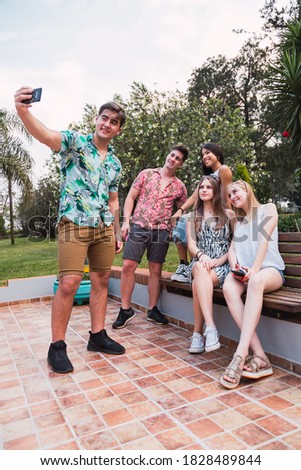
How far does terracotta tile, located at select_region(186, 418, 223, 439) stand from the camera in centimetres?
158

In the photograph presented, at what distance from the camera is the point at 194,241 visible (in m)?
2.81

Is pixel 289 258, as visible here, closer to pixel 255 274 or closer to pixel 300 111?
pixel 255 274

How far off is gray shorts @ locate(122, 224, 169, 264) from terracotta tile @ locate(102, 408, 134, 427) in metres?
1.62

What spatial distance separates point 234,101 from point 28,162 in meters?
12.5

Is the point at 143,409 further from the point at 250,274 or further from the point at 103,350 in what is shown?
the point at 250,274

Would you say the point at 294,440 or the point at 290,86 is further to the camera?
the point at 290,86

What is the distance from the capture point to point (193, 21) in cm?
752

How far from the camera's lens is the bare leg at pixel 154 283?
3344 millimetres

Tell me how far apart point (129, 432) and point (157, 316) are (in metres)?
1.76

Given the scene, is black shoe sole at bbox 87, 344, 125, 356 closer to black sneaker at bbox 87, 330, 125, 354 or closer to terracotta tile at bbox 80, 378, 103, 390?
black sneaker at bbox 87, 330, 125, 354

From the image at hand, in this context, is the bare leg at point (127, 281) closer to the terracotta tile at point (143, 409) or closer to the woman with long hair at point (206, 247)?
the woman with long hair at point (206, 247)

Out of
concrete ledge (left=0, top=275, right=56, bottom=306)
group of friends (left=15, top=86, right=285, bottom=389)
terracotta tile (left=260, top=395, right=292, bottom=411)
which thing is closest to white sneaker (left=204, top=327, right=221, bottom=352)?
group of friends (left=15, top=86, right=285, bottom=389)

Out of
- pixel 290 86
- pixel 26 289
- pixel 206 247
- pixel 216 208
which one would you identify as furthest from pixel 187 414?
pixel 290 86

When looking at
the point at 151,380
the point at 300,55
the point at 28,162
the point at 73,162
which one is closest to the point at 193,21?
the point at 300,55
